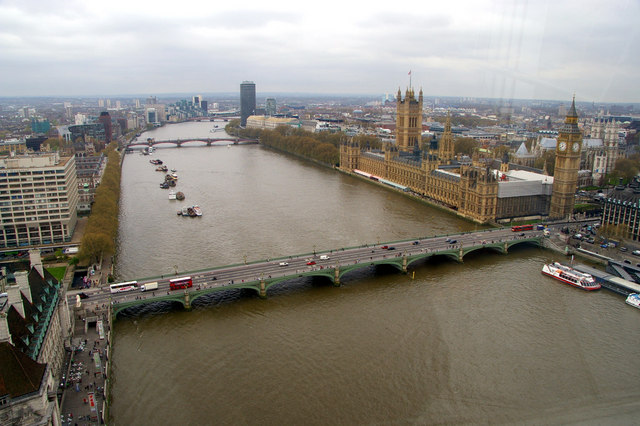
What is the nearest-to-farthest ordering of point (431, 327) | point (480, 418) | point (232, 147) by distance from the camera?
point (480, 418) → point (431, 327) → point (232, 147)

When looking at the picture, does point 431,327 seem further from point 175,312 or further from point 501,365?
point 175,312

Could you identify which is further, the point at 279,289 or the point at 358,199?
the point at 358,199

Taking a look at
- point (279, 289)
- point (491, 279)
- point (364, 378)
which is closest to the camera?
point (364, 378)

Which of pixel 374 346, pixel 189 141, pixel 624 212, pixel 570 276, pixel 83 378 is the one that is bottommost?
pixel 374 346

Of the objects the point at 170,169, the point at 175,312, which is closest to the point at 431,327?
the point at 175,312

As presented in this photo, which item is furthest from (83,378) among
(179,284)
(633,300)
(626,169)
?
(626,169)

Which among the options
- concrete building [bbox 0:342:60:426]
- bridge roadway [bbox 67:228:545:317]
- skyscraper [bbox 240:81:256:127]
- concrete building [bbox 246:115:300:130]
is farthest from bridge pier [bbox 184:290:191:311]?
skyscraper [bbox 240:81:256:127]

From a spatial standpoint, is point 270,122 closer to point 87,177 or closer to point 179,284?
point 87,177

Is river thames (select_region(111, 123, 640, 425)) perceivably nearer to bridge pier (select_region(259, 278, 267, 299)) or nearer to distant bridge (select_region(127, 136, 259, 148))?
bridge pier (select_region(259, 278, 267, 299))
